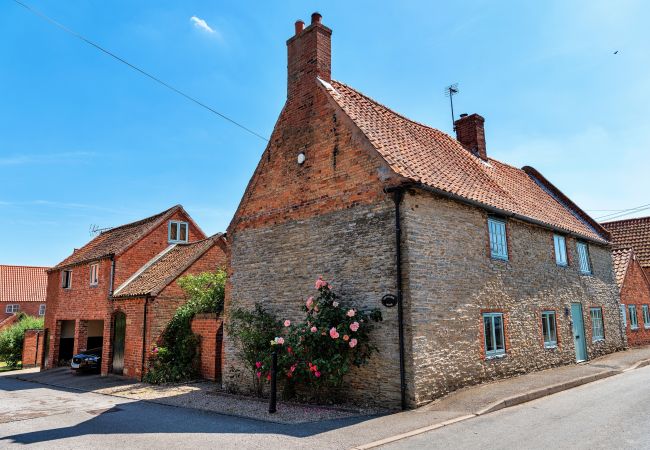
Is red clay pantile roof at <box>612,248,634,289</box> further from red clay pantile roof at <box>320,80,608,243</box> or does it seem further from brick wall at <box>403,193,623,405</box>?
brick wall at <box>403,193,623,405</box>

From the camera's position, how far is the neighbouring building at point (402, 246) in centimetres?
1001

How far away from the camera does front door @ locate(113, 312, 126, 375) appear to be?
19.0m

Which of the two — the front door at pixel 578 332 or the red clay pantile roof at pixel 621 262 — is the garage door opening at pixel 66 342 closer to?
the front door at pixel 578 332

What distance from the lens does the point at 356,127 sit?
11523 millimetres

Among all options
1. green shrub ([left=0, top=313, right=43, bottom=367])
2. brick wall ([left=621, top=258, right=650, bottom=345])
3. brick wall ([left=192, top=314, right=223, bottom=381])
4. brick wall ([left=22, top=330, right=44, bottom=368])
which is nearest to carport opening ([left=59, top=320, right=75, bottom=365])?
brick wall ([left=22, top=330, right=44, bottom=368])

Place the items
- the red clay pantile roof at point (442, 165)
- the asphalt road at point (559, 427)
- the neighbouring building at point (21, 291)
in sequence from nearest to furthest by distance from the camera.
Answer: the asphalt road at point (559, 427)
the red clay pantile roof at point (442, 165)
the neighbouring building at point (21, 291)

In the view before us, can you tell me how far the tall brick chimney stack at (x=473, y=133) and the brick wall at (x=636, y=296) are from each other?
385 inches

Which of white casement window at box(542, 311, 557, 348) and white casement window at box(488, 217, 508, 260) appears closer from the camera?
white casement window at box(488, 217, 508, 260)

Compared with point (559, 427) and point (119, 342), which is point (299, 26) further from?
point (119, 342)

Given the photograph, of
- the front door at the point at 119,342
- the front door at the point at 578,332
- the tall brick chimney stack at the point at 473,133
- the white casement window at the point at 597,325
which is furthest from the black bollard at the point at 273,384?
the white casement window at the point at 597,325

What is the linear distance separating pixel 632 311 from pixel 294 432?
20.2m

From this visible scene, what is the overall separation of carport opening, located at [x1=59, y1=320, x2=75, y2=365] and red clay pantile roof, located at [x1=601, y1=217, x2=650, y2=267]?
110 ft

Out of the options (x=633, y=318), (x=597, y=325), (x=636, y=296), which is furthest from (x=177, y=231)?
(x=636, y=296)

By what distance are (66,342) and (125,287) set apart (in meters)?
8.67
